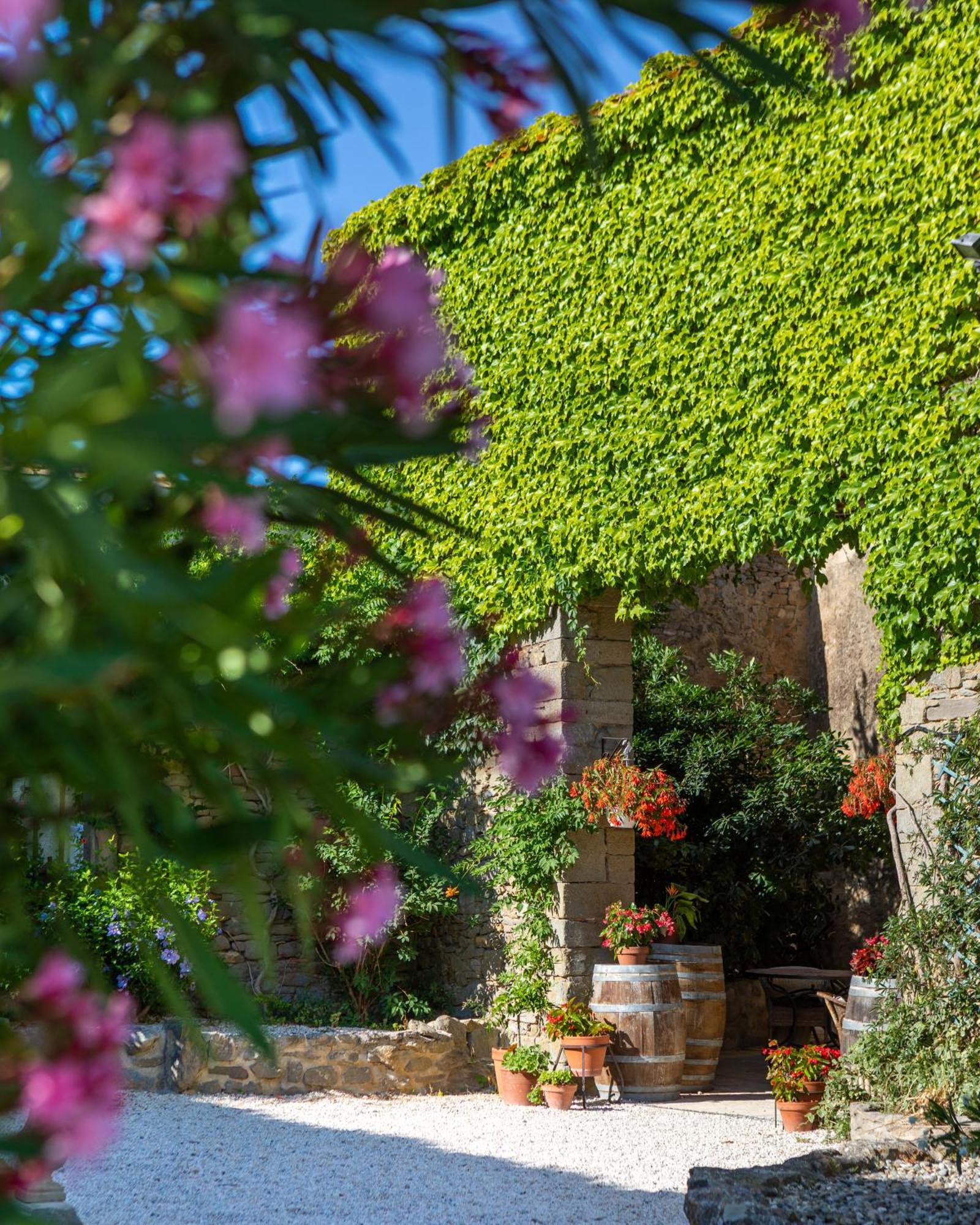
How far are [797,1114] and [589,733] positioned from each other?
226 cm

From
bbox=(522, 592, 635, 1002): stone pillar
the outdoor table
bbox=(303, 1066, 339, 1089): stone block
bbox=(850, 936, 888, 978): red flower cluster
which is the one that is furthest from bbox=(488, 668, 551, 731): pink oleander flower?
the outdoor table

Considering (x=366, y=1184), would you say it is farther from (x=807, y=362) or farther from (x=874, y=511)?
(x=807, y=362)

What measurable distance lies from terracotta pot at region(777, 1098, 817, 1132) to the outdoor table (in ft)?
7.45

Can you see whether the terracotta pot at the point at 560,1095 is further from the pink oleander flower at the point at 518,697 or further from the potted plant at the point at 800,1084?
the pink oleander flower at the point at 518,697

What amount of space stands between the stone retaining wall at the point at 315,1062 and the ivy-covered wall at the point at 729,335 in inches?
96.4

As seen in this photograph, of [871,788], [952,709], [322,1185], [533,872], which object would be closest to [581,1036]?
[533,872]

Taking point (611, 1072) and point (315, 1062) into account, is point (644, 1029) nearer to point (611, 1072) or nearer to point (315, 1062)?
point (611, 1072)

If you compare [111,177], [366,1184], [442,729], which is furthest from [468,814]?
[111,177]

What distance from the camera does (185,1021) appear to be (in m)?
1.06

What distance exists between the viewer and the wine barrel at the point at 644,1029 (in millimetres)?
6555

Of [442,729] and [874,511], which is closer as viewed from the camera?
[442,729]

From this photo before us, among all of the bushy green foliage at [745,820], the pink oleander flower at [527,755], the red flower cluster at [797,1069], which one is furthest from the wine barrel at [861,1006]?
the pink oleander flower at [527,755]

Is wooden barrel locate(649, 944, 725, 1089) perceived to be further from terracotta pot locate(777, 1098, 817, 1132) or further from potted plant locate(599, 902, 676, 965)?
terracotta pot locate(777, 1098, 817, 1132)

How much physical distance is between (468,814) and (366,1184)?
126 inches
